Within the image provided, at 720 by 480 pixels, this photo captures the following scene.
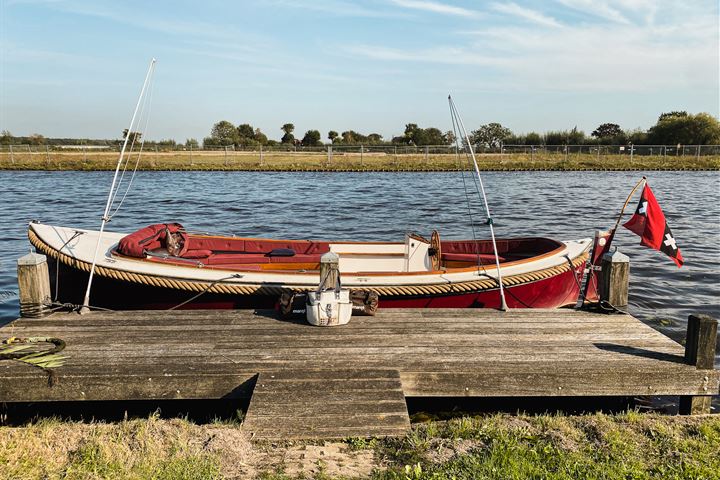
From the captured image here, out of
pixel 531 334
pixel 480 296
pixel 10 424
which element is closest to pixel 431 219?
pixel 480 296

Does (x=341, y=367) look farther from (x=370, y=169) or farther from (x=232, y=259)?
(x=370, y=169)

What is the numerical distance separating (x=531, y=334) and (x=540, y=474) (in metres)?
2.57

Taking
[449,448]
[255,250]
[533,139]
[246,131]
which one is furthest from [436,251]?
[246,131]

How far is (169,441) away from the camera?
4.60 metres

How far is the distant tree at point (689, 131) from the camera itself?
62031 millimetres

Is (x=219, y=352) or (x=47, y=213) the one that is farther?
(x=47, y=213)

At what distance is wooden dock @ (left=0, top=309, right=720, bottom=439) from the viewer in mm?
4969

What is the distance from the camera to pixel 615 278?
288 inches

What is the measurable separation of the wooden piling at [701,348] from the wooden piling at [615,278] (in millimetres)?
1568

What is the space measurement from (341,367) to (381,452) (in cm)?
126

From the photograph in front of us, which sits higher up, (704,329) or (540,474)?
(704,329)

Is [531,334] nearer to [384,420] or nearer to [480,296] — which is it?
[480,296]

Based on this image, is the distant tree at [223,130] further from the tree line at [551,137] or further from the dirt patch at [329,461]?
the dirt patch at [329,461]

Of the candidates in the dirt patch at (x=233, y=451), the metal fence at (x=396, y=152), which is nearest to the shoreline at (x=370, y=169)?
the metal fence at (x=396, y=152)
